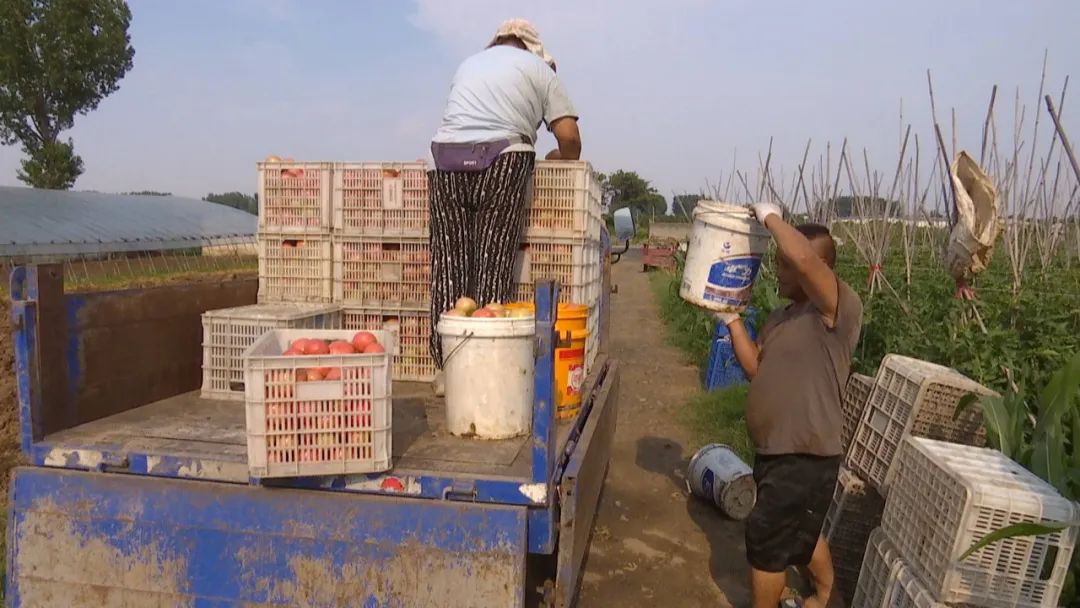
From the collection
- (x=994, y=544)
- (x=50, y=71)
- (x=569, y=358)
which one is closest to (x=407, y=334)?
(x=569, y=358)

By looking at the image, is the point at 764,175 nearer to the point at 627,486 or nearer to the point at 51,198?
the point at 627,486

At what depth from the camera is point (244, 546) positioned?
2.21 metres

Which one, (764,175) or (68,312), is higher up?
(764,175)

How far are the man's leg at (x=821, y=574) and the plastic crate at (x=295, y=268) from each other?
2.69m

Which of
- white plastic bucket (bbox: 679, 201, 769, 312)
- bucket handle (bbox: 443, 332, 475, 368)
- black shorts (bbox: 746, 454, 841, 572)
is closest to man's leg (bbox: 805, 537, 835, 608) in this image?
black shorts (bbox: 746, 454, 841, 572)

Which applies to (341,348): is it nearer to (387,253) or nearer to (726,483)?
(387,253)

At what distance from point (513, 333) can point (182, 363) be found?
171cm

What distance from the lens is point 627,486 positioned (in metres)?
5.26

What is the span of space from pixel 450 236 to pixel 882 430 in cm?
245

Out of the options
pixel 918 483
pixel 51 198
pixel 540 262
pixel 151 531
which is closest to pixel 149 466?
pixel 151 531

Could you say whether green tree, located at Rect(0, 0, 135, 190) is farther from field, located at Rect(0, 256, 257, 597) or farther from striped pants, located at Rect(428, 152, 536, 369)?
striped pants, located at Rect(428, 152, 536, 369)

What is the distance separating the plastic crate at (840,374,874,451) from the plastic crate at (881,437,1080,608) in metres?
1.29

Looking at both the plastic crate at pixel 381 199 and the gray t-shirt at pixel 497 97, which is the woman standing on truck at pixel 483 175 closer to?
the gray t-shirt at pixel 497 97

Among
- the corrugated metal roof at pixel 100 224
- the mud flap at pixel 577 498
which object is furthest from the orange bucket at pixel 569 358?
the corrugated metal roof at pixel 100 224
